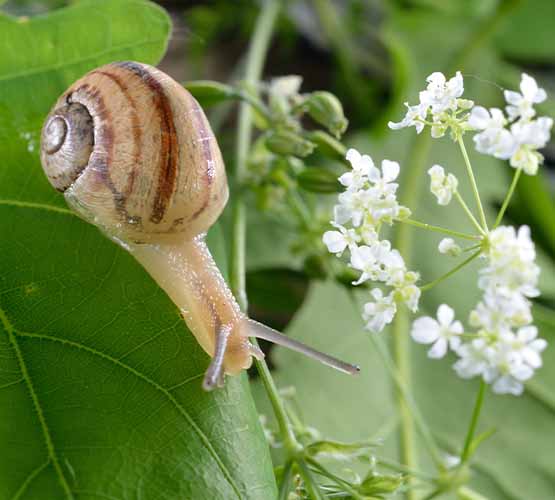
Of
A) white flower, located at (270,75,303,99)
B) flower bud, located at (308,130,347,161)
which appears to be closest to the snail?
flower bud, located at (308,130,347,161)

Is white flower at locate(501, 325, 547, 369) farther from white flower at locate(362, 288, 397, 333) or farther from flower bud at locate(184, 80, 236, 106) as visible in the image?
flower bud at locate(184, 80, 236, 106)

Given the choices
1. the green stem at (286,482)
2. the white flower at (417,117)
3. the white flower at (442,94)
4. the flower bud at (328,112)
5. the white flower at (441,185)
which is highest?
the white flower at (442,94)

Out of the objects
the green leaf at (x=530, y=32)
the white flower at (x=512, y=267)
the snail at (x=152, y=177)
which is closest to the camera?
the white flower at (x=512, y=267)

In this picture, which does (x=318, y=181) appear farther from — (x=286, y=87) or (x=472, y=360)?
(x=472, y=360)

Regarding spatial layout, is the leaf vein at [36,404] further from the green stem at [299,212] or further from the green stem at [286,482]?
the green stem at [299,212]

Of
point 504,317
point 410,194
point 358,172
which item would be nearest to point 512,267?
point 504,317

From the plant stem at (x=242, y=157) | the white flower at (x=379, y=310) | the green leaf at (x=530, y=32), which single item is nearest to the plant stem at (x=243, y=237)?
the plant stem at (x=242, y=157)

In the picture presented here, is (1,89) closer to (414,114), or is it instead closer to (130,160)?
(130,160)
